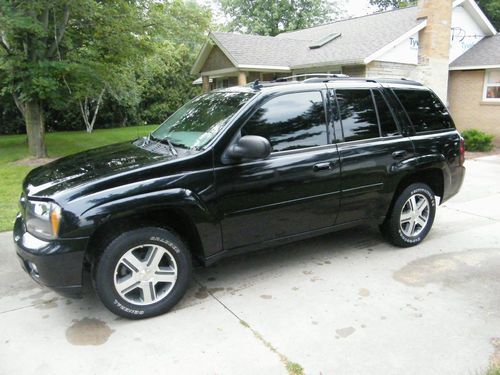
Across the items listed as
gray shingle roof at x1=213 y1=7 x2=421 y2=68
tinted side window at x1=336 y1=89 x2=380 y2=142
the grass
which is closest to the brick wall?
gray shingle roof at x1=213 y1=7 x2=421 y2=68

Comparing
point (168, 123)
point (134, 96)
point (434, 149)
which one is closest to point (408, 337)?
point (434, 149)

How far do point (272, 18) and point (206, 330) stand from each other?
36.0 meters

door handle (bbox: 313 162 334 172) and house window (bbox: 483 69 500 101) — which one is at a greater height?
house window (bbox: 483 69 500 101)

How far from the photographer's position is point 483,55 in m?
16.0

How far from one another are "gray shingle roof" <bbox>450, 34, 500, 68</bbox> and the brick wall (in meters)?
0.37

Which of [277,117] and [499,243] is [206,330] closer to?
[277,117]

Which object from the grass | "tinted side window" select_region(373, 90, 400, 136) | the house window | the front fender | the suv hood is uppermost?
the house window

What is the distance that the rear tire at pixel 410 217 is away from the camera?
473 centimetres

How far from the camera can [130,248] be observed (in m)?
3.31

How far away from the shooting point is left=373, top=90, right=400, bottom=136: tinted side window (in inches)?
178

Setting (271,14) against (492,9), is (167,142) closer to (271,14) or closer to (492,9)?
(492,9)

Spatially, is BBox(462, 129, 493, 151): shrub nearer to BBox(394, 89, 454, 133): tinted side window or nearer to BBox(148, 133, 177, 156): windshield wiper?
BBox(394, 89, 454, 133): tinted side window

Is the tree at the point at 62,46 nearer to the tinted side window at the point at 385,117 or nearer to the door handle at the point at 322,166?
the tinted side window at the point at 385,117

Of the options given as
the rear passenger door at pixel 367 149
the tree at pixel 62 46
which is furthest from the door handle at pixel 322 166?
the tree at pixel 62 46
